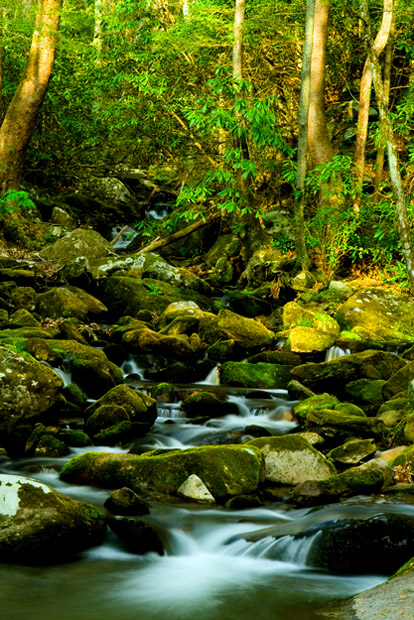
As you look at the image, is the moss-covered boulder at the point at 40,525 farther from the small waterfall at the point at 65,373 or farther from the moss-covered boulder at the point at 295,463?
the small waterfall at the point at 65,373

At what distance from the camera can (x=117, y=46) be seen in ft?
53.2

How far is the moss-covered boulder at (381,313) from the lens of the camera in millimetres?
12031

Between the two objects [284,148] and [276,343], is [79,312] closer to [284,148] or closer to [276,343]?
[276,343]

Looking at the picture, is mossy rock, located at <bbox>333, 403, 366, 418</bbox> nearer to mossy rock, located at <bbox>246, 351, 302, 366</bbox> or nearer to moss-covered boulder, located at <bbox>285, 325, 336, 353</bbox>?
mossy rock, located at <bbox>246, 351, 302, 366</bbox>

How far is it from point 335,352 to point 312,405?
8.17 feet

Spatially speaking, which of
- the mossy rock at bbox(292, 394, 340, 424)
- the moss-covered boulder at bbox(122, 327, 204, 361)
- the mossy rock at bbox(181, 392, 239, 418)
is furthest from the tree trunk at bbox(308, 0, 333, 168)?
the mossy rock at bbox(181, 392, 239, 418)

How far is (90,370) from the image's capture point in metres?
9.21

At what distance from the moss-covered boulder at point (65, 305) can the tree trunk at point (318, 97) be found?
662cm

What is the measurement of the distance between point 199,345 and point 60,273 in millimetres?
3926

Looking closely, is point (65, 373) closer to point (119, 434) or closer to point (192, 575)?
point (119, 434)

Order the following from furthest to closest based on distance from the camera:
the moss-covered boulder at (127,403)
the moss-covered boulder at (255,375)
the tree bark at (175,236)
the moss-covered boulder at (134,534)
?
the tree bark at (175,236) → the moss-covered boulder at (255,375) → the moss-covered boulder at (127,403) → the moss-covered boulder at (134,534)

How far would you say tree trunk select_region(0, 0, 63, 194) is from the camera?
1555 cm

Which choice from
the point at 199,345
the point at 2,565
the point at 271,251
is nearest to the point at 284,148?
the point at 271,251

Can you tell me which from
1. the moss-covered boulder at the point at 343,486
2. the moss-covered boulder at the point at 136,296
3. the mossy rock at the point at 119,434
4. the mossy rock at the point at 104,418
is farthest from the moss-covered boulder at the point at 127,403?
the moss-covered boulder at the point at 136,296
